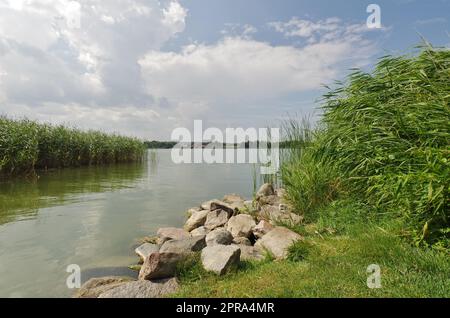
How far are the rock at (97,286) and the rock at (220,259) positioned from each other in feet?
3.41

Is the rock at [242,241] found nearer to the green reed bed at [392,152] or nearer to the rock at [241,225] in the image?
the rock at [241,225]

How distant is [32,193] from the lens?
9.32 meters

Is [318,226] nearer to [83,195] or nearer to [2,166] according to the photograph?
[83,195]

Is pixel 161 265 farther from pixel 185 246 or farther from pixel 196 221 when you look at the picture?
pixel 196 221

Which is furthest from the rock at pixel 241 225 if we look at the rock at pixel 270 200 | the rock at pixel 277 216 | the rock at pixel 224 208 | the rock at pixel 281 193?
the rock at pixel 281 193

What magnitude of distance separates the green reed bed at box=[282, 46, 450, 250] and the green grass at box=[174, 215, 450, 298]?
36cm

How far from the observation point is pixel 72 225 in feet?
20.6

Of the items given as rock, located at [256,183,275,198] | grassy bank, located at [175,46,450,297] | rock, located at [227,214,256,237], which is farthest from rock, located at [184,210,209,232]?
grassy bank, located at [175,46,450,297]

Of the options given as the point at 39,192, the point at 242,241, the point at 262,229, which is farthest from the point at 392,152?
the point at 39,192

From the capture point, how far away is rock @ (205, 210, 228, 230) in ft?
20.1

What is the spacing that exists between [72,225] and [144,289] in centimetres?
404

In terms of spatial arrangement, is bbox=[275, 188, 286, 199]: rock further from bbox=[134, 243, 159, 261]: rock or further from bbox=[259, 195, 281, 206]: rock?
bbox=[134, 243, 159, 261]: rock

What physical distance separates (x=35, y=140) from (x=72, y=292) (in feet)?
40.0
